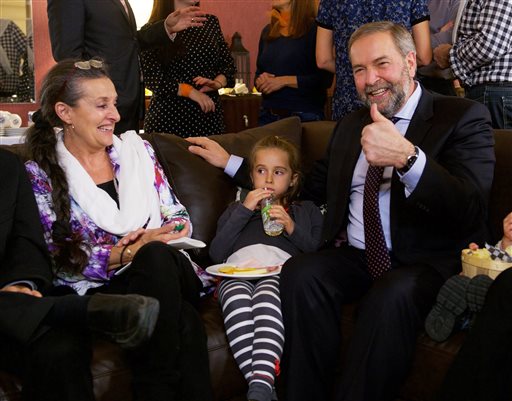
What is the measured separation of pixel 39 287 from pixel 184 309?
1.38 feet

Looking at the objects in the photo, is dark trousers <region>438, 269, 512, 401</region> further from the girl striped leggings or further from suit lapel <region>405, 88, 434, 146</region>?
suit lapel <region>405, 88, 434, 146</region>

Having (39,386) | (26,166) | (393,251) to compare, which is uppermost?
(26,166)

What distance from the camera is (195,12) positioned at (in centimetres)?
337

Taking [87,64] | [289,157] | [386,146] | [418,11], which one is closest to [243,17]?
[418,11]

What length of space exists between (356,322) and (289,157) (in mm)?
863

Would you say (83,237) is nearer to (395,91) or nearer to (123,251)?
(123,251)

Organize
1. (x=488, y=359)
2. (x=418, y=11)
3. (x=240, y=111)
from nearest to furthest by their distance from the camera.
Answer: (x=488, y=359), (x=418, y=11), (x=240, y=111)

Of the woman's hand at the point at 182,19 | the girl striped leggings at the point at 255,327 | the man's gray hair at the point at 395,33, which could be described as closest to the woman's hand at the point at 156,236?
the girl striped leggings at the point at 255,327

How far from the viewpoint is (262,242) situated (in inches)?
102

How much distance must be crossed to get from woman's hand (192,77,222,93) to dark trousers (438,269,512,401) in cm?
216

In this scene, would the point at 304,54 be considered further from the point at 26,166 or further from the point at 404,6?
the point at 26,166

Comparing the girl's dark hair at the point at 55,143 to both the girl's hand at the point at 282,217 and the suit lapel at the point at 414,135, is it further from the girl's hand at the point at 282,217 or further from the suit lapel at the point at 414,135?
the suit lapel at the point at 414,135

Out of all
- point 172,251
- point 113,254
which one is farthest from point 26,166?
point 172,251

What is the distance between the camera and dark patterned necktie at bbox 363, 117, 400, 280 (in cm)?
230
